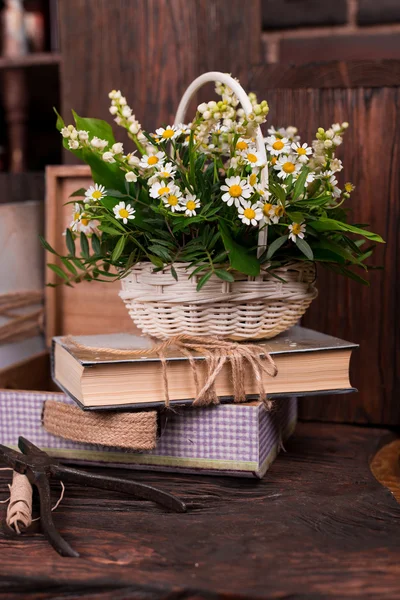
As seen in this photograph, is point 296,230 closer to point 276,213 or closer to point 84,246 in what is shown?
point 276,213

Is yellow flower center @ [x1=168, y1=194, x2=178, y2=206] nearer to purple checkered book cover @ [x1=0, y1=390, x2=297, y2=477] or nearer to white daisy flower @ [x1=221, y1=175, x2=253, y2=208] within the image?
white daisy flower @ [x1=221, y1=175, x2=253, y2=208]

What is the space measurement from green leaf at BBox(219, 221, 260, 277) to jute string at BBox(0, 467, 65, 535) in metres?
0.37

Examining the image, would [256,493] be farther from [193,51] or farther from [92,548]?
[193,51]

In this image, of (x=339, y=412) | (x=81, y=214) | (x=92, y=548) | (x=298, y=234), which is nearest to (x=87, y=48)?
(x=81, y=214)

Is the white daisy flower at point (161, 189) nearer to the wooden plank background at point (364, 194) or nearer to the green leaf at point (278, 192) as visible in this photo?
the green leaf at point (278, 192)

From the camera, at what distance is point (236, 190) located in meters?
0.85

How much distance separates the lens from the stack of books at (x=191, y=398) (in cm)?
87

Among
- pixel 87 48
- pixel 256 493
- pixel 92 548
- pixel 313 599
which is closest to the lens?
pixel 313 599

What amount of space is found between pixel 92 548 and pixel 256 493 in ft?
0.80

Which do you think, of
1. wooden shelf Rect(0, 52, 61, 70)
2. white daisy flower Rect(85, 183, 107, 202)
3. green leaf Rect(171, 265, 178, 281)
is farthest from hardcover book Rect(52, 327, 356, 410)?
wooden shelf Rect(0, 52, 61, 70)

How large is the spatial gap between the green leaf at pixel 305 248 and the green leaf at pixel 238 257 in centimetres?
6

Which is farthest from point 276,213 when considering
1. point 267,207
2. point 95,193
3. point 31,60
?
→ point 31,60

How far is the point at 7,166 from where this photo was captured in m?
1.72

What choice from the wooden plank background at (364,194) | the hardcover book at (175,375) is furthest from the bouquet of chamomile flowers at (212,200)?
the wooden plank background at (364,194)
